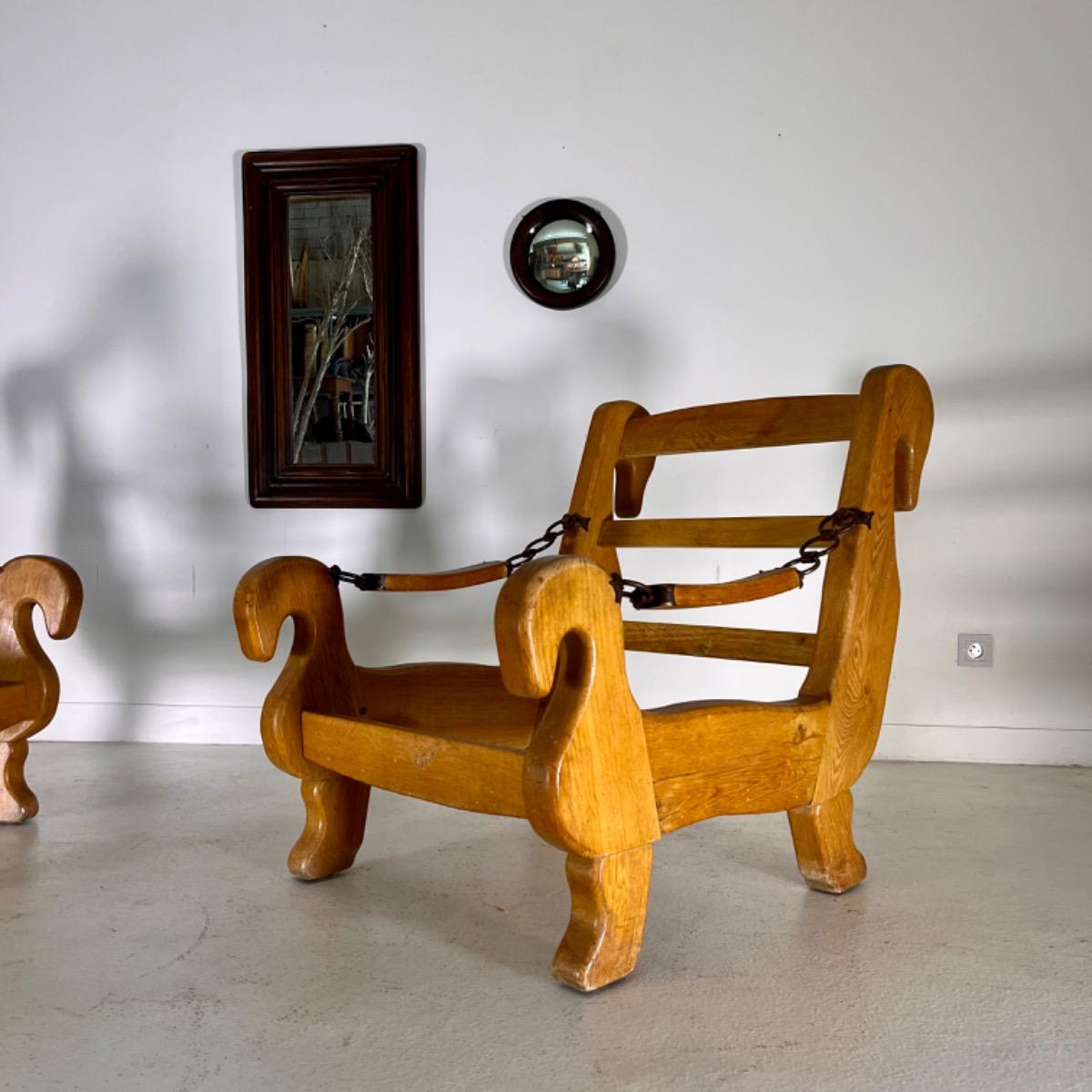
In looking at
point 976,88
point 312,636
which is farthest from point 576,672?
point 976,88

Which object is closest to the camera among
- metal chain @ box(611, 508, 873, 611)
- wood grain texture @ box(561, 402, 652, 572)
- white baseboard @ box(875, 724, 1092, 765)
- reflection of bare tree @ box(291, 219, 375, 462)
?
metal chain @ box(611, 508, 873, 611)

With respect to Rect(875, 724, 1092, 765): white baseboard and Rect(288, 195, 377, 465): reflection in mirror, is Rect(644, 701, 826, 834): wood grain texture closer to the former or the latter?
Rect(875, 724, 1092, 765): white baseboard

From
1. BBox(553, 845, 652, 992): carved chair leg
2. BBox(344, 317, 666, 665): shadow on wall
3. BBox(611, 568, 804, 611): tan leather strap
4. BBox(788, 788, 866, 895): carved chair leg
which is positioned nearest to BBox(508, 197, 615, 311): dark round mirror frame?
BBox(344, 317, 666, 665): shadow on wall

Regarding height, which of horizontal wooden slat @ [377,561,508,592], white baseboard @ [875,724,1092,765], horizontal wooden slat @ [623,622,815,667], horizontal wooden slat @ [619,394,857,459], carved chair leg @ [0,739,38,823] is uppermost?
horizontal wooden slat @ [619,394,857,459]

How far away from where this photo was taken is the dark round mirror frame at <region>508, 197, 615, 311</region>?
Answer: 3408mm

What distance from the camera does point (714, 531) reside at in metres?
2.23

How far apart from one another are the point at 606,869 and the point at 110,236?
2950mm

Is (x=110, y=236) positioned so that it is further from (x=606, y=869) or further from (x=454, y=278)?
(x=606, y=869)

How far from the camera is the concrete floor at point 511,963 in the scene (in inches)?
54.8

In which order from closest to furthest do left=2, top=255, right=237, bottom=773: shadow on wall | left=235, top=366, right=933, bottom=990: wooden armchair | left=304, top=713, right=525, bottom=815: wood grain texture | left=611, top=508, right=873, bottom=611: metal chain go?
left=235, top=366, right=933, bottom=990: wooden armchair
left=304, top=713, right=525, bottom=815: wood grain texture
left=611, top=508, right=873, bottom=611: metal chain
left=2, top=255, right=237, bottom=773: shadow on wall

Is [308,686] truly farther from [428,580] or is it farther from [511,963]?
[511,963]

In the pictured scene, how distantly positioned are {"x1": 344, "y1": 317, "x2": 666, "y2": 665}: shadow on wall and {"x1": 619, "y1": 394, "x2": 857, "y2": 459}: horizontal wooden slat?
3.58 feet

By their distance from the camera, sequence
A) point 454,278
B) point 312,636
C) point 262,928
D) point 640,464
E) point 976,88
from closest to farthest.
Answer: point 262,928 < point 312,636 < point 640,464 < point 976,88 < point 454,278

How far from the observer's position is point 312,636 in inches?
81.4
